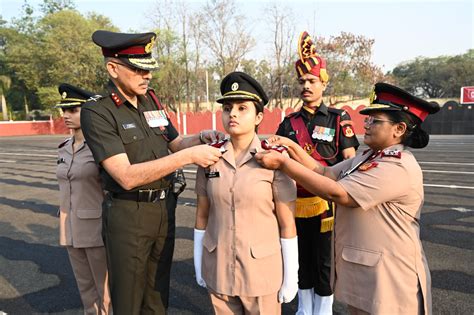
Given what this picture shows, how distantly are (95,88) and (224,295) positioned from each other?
3957 cm

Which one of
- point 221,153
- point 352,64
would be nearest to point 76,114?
point 221,153

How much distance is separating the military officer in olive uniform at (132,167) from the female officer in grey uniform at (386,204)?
83cm

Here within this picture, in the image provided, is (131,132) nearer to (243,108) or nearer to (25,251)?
(243,108)

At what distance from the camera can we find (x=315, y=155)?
3.36m

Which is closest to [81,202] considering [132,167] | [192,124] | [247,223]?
[132,167]

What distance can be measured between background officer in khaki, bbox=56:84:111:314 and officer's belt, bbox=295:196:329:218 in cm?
179

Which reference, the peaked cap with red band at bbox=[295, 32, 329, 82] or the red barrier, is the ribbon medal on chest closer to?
the peaked cap with red band at bbox=[295, 32, 329, 82]

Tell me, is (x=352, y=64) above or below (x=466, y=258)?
above

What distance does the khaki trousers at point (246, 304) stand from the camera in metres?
2.20

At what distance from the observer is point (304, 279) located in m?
3.32

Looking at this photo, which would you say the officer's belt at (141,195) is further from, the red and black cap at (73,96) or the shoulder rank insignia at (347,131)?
the shoulder rank insignia at (347,131)

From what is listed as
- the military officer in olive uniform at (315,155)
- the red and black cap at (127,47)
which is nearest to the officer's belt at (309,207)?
the military officer in olive uniform at (315,155)

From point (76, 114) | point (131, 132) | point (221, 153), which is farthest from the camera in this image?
point (76, 114)

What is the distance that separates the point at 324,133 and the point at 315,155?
0.78 ft
